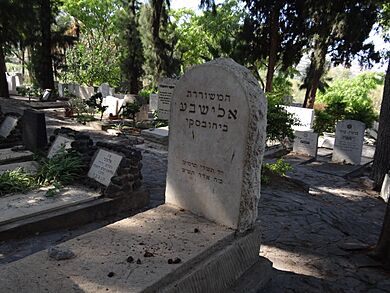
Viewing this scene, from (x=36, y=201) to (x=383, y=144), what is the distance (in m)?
8.55

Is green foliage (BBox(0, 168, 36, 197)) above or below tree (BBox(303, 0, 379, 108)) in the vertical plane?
below

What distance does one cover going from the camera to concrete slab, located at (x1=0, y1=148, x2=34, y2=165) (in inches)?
280

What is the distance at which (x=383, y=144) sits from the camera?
9211mm

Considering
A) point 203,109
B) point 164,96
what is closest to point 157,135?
point 164,96

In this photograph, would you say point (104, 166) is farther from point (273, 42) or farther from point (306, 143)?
point (273, 42)

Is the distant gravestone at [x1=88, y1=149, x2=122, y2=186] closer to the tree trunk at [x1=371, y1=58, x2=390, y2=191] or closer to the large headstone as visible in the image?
the large headstone

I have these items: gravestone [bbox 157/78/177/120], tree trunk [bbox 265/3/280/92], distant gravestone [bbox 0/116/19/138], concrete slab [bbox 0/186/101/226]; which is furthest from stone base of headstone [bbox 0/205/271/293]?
tree trunk [bbox 265/3/280/92]

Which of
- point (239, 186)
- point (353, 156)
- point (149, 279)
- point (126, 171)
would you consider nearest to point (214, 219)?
point (239, 186)

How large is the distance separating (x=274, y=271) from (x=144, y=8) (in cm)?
1820

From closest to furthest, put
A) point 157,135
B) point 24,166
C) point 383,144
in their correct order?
point 24,166, point 383,144, point 157,135

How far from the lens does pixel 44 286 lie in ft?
7.64

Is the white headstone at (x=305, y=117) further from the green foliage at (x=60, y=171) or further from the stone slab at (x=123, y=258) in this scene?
the stone slab at (x=123, y=258)

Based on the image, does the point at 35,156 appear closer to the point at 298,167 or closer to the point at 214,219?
the point at 214,219

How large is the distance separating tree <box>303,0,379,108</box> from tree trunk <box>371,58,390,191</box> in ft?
28.6
